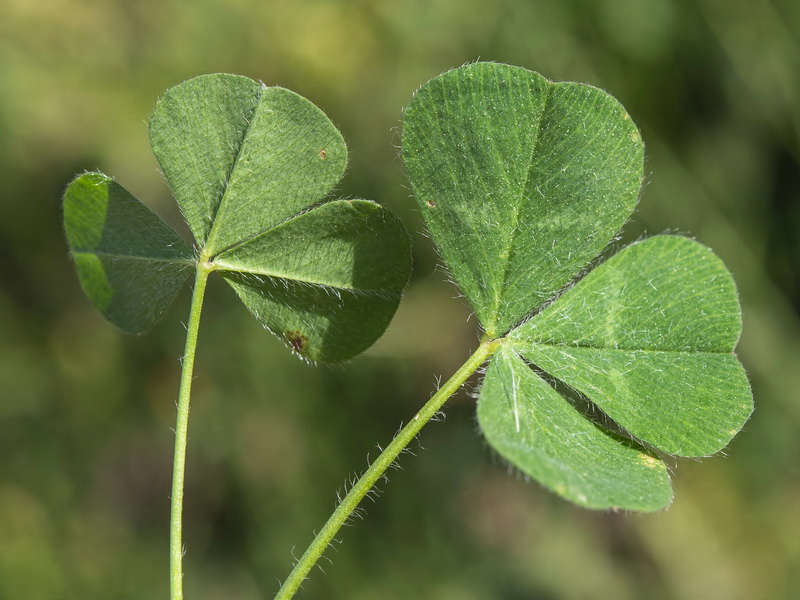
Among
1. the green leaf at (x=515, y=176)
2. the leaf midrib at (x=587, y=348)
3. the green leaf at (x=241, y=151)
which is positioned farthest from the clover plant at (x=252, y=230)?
the leaf midrib at (x=587, y=348)

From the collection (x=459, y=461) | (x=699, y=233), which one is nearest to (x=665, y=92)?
(x=699, y=233)

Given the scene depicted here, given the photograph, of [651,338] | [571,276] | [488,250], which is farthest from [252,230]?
[651,338]

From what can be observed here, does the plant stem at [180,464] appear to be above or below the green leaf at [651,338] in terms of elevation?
below

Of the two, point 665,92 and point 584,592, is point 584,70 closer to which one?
point 665,92

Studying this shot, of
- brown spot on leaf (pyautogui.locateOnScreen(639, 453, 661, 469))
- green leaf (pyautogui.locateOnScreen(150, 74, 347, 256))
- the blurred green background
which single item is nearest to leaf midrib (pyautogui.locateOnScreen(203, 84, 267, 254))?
green leaf (pyautogui.locateOnScreen(150, 74, 347, 256))

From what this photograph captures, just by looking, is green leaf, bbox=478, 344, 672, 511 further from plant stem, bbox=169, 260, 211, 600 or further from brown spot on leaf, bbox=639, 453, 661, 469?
plant stem, bbox=169, 260, 211, 600

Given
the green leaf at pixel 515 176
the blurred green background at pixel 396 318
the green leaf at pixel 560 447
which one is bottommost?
the blurred green background at pixel 396 318

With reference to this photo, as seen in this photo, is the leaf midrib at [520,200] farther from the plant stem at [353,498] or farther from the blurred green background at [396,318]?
the blurred green background at [396,318]
